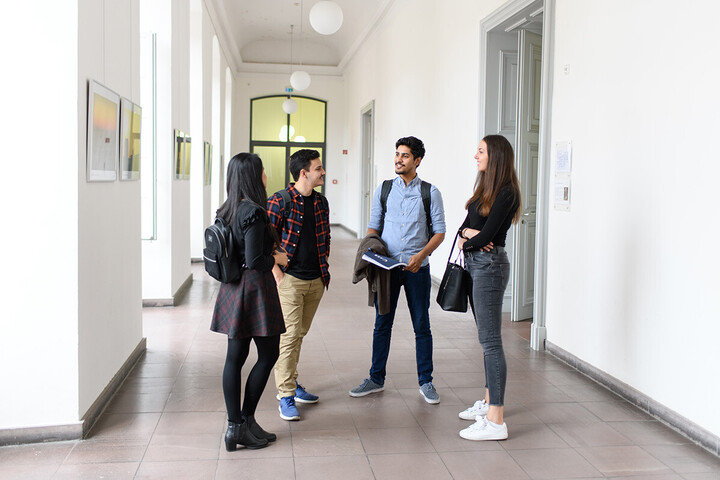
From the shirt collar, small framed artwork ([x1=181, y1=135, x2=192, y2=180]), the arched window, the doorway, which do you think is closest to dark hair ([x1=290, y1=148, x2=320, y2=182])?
the shirt collar

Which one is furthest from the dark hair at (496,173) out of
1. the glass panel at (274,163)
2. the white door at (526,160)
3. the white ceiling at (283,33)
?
the glass panel at (274,163)

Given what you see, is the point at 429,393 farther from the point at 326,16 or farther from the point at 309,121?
the point at 309,121

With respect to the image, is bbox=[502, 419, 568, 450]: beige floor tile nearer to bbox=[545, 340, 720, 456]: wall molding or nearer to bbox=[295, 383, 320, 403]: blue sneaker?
bbox=[545, 340, 720, 456]: wall molding

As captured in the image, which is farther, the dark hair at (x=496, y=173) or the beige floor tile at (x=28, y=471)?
the dark hair at (x=496, y=173)

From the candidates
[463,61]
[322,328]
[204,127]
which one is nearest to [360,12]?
[204,127]

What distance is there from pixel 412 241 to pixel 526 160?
284cm

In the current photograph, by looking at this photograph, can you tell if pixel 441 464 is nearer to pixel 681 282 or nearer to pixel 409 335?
pixel 681 282

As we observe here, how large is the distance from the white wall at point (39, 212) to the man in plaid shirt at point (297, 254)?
110 cm

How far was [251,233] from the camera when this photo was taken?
321 cm

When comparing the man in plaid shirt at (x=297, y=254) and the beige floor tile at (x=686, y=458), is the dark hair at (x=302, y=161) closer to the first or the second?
the man in plaid shirt at (x=297, y=254)

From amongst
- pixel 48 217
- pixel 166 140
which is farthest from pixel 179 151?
pixel 48 217

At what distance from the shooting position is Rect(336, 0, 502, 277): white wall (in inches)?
303

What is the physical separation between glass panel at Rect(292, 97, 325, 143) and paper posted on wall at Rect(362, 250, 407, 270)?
17150 millimetres

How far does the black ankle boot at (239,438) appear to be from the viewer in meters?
3.41
